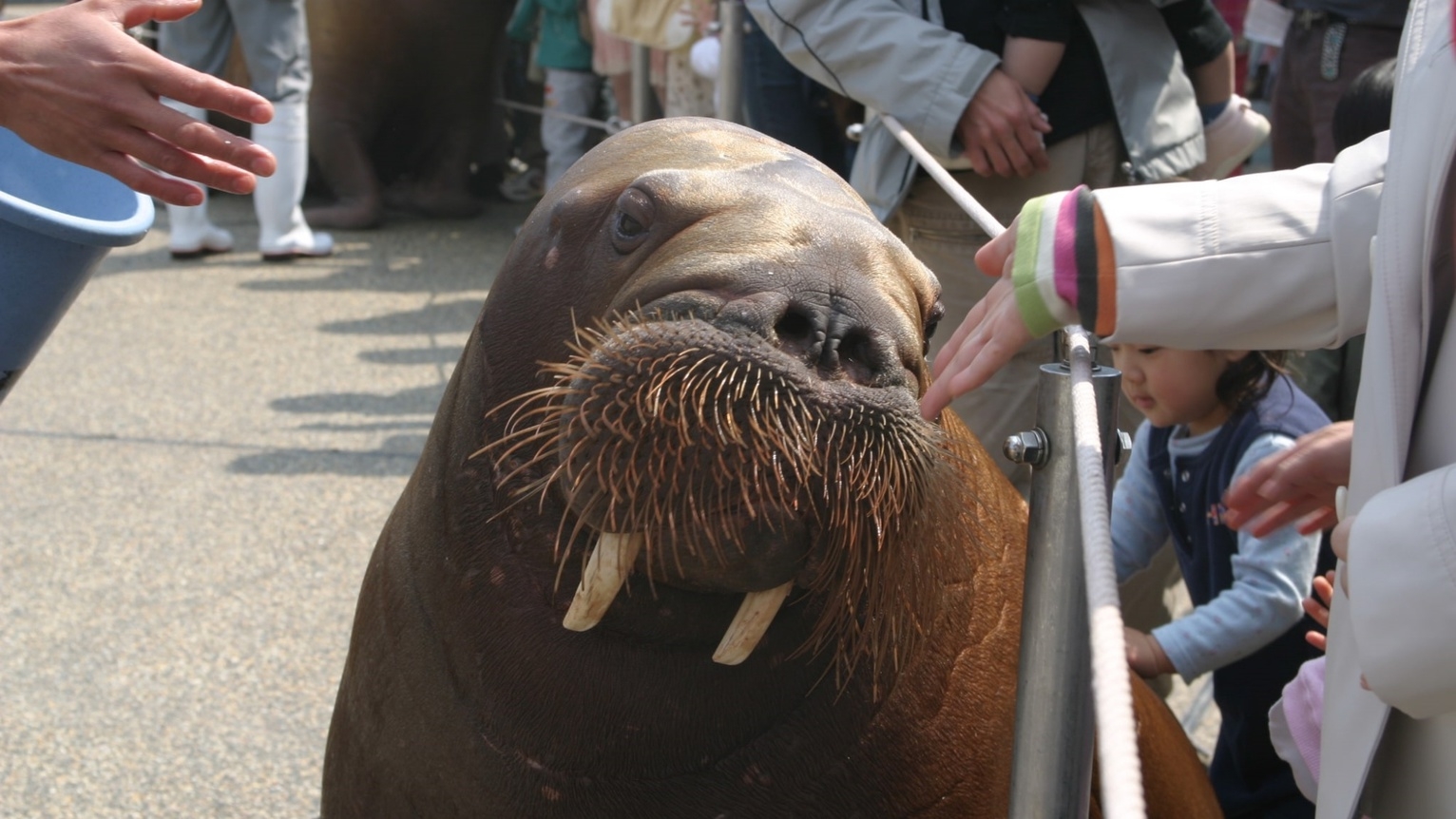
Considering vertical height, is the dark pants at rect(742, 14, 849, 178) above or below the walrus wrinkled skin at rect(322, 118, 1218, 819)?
below

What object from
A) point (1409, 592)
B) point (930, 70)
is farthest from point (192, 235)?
point (1409, 592)

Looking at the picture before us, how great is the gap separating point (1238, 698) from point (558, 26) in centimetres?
678

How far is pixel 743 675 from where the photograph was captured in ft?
5.81

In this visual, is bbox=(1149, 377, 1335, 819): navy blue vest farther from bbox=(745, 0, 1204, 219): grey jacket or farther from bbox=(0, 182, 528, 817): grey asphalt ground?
bbox=(0, 182, 528, 817): grey asphalt ground

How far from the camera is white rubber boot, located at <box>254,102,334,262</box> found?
760 cm

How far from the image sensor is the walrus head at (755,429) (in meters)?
1.47

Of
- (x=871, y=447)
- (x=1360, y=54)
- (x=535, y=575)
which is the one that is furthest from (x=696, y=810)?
(x=1360, y=54)

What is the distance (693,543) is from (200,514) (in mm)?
3534

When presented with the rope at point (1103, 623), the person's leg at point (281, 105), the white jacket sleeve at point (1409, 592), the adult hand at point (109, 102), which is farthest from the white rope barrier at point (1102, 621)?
the person's leg at point (281, 105)

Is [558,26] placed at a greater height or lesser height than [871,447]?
lesser

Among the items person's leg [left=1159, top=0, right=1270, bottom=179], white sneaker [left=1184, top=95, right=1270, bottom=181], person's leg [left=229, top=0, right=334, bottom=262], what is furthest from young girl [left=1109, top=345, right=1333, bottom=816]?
person's leg [left=229, top=0, right=334, bottom=262]

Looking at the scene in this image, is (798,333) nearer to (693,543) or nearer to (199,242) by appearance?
(693,543)

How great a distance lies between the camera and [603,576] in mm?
1579

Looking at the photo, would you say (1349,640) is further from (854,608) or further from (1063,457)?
(854,608)
